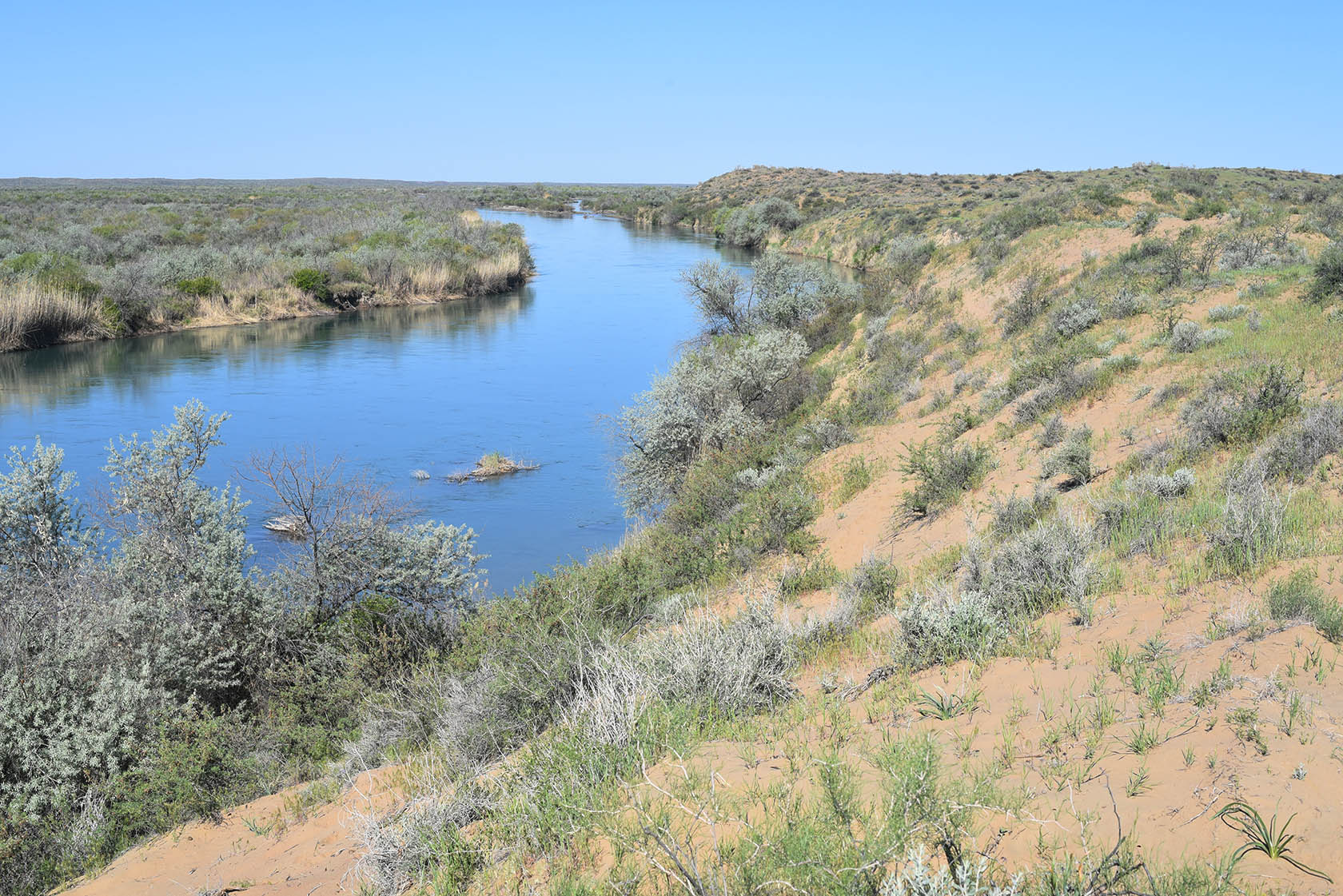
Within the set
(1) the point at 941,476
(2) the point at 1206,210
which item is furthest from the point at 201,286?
(2) the point at 1206,210

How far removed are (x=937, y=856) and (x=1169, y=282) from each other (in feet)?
47.4

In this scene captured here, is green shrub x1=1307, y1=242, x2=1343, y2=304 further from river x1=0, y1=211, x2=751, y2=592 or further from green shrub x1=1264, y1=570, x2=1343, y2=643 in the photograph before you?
river x1=0, y1=211, x2=751, y2=592

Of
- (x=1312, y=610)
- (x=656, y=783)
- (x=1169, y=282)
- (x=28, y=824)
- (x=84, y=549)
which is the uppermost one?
(x=1169, y=282)

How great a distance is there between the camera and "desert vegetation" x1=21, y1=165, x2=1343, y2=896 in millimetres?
3635

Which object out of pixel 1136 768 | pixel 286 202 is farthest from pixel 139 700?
pixel 286 202

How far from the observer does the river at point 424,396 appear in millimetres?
17734

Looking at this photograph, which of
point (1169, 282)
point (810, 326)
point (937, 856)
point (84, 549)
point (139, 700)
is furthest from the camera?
point (810, 326)

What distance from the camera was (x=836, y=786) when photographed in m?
4.02

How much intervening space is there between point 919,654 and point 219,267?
39741 mm

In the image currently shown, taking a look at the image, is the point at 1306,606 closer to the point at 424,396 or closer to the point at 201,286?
the point at 424,396

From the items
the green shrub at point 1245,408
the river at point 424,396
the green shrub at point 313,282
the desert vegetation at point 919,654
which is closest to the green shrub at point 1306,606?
the desert vegetation at point 919,654

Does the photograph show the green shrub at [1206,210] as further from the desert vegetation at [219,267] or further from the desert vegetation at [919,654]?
the desert vegetation at [219,267]

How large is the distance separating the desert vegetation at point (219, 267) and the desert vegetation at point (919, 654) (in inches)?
983

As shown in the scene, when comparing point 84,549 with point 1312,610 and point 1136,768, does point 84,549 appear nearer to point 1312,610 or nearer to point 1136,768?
point 1136,768
